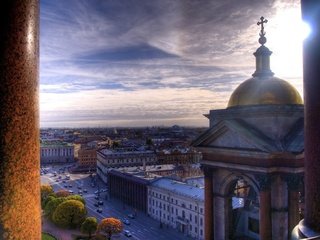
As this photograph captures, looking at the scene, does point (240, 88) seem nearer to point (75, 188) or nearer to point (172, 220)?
point (172, 220)

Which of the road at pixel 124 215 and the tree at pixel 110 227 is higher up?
the tree at pixel 110 227

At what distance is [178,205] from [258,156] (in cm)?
4387

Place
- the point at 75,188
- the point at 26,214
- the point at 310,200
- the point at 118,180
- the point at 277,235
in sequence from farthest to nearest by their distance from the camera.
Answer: the point at 75,188 → the point at 118,180 → the point at 277,235 → the point at 310,200 → the point at 26,214

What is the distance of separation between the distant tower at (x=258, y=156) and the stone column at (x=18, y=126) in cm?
1130

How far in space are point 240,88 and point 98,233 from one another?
40.6 meters

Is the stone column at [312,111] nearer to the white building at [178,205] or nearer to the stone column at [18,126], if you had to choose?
the stone column at [18,126]

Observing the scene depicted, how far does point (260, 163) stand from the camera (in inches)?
569

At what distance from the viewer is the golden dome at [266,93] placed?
15.0 m

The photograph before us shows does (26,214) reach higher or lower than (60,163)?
higher

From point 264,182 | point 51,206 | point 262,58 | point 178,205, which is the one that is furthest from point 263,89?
point 51,206

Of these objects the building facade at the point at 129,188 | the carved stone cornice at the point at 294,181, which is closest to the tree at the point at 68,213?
the building facade at the point at 129,188

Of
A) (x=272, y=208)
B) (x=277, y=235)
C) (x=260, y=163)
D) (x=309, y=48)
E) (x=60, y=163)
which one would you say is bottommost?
(x=60, y=163)

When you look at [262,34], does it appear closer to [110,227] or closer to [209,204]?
[209,204]

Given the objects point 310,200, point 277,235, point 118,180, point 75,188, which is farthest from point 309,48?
point 75,188
